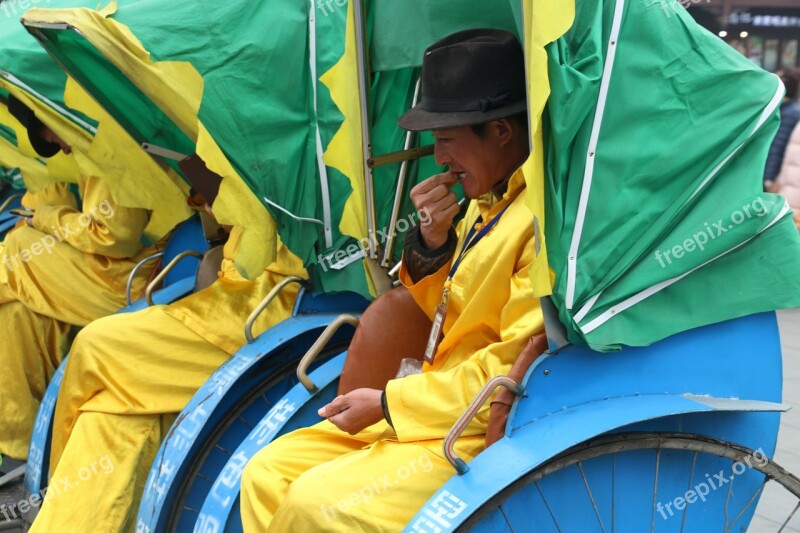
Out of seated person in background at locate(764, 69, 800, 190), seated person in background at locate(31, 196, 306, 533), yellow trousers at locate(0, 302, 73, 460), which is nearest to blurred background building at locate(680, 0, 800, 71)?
seated person in background at locate(764, 69, 800, 190)

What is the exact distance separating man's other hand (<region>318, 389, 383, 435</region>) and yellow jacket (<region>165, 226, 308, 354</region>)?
1015mm

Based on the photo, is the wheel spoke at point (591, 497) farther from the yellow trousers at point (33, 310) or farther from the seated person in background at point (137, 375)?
the yellow trousers at point (33, 310)

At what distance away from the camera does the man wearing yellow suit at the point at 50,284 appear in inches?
167

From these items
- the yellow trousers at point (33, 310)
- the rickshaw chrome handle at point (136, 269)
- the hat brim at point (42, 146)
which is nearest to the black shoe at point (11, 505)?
the yellow trousers at point (33, 310)

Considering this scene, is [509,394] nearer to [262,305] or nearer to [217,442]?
[262,305]

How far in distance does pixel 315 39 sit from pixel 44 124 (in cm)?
167

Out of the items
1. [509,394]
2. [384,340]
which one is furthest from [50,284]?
[509,394]

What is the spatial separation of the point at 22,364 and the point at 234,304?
4.82 ft

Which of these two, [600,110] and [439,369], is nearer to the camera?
[600,110]

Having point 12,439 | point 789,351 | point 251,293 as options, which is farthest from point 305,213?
point 789,351

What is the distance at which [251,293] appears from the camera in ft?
11.4

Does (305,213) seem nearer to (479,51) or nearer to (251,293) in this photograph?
(251,293)

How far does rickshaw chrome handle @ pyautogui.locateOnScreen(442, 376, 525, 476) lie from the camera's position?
1916mm

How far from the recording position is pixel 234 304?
3469 millimetres
